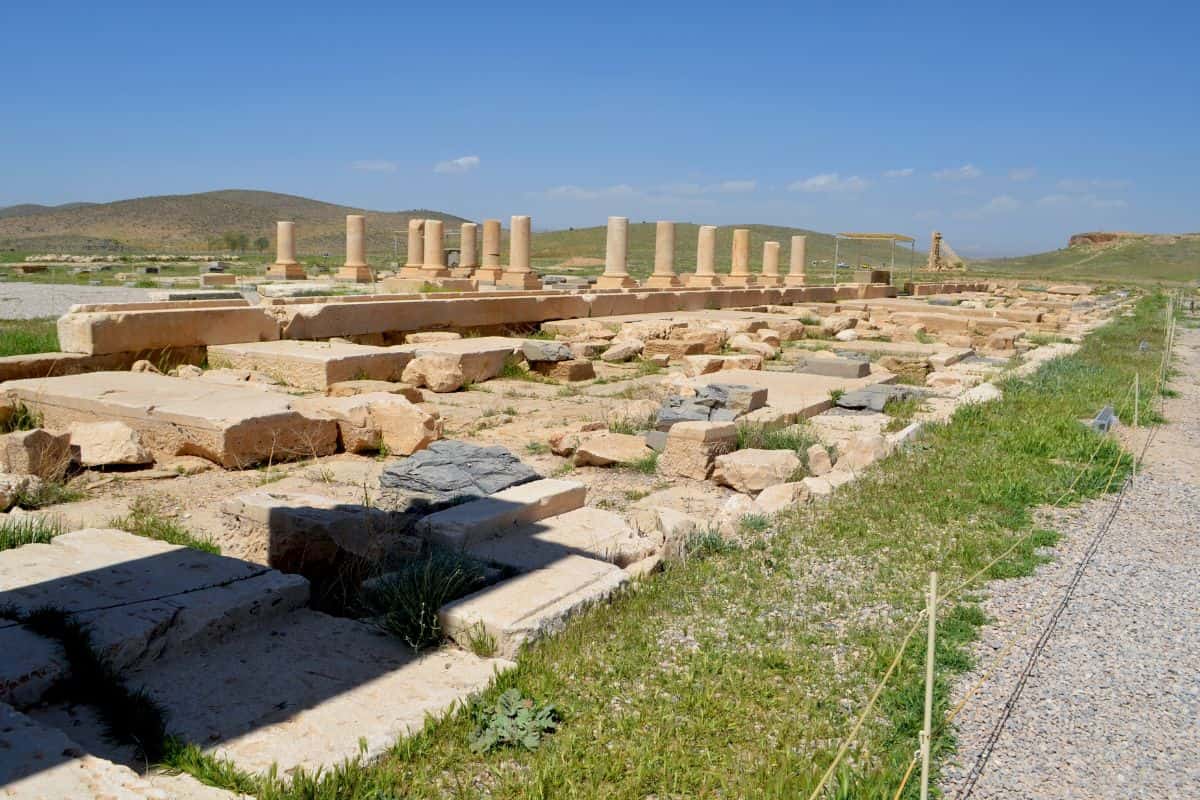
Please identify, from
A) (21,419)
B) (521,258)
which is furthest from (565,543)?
(521,258)

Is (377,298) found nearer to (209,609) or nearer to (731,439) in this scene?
(731,439)

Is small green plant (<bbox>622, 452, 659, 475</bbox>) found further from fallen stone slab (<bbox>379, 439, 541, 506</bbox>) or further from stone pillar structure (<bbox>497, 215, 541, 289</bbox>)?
stone pillar structure (<bbox>497, 215, 541, 289</bbox>)

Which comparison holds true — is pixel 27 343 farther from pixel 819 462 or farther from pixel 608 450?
pixel 819 462

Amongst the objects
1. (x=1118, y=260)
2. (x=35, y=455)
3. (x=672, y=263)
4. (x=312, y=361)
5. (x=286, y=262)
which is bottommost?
(x=35, y=455)

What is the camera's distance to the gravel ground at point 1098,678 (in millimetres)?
3055

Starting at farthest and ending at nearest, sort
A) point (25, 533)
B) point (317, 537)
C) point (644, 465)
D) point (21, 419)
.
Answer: point (21, 419)
point (644, 465)
point (317, 537)
point (25, 533)

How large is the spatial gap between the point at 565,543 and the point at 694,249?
78.0 metres

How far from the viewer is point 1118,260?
321 feet

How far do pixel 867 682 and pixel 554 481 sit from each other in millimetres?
2902

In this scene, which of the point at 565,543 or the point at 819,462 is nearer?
the point at 565,543

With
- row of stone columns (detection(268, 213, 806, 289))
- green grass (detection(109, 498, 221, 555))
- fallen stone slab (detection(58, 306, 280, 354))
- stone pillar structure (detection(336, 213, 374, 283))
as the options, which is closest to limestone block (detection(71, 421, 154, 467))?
green grass (detection(109, 498, 221, 555))

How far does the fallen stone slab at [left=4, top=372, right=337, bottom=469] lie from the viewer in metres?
7.19

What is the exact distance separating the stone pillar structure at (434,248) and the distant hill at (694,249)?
98.7 ft

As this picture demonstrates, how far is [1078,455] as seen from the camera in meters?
7.64
